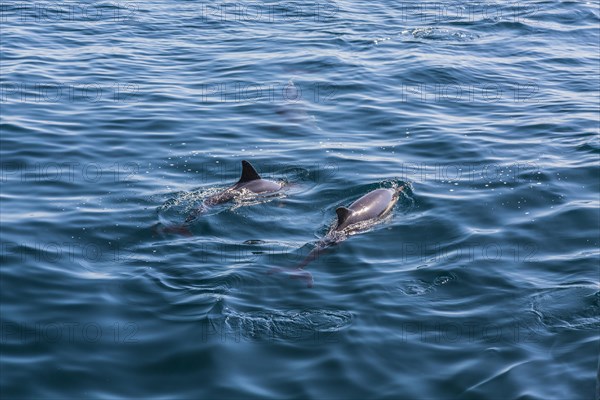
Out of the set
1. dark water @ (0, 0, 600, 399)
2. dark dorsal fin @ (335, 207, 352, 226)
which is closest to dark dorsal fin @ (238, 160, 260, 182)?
dark water @ (0, 0, 600, 399)

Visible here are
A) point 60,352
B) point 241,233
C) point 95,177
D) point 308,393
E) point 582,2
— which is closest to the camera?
point 308,393

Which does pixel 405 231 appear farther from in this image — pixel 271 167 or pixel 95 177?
pixel 95 177

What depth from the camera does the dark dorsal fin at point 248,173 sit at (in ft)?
50.1

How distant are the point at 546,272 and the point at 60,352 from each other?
6551 mm

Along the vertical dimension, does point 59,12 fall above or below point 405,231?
above

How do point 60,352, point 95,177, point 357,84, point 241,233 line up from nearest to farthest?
point 60,352 → point 241,233 → point 95,177 → point 357,84

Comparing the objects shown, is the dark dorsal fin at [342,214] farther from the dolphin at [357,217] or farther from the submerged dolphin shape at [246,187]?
the submerged dolphin shape at [246,187]

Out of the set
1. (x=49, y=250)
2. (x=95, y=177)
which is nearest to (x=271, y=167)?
(x=95, y=177)

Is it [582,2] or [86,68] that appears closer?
[86,68]

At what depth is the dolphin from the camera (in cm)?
1332

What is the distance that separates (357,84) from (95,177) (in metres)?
8.65

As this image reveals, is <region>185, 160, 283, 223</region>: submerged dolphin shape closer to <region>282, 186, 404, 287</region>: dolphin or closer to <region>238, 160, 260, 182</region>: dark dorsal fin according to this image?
<region>238, 160, 260, 182</region>: dark dorsal fin

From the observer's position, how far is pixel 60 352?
10.6 meters

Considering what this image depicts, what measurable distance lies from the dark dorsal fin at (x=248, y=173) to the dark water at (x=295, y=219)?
0.56m
